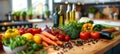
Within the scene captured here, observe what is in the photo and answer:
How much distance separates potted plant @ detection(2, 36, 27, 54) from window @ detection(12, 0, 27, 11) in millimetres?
3413

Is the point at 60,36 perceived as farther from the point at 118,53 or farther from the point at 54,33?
the point at 118,53

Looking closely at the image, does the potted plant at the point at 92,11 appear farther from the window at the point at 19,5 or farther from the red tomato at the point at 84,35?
the red tomato at the point at 84,35

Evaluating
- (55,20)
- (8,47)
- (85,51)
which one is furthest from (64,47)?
(55,20)

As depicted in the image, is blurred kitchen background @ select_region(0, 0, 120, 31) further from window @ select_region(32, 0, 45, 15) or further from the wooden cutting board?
the wooden cutting board

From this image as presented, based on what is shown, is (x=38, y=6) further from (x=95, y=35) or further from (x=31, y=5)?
(x=95, y=35)

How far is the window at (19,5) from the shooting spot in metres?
4.83

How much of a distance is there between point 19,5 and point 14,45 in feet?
12.3

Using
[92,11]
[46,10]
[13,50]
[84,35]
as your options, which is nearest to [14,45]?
[13,50]

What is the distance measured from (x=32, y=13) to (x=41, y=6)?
595mm

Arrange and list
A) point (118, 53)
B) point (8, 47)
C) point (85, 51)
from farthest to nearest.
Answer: point (118, 53)
point (85, 51)
point (8, 47)

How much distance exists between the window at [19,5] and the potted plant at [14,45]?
3.41m

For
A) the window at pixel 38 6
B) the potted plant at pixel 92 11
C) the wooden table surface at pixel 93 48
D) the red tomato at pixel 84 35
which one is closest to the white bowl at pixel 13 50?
the wooden table surface at pixel 93 48

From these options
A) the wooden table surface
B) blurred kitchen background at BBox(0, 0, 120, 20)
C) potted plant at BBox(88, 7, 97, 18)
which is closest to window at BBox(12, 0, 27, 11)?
blurred kitchen background at BBox(0, 0, 120, 20)

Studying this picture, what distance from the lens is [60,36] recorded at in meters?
2.01
